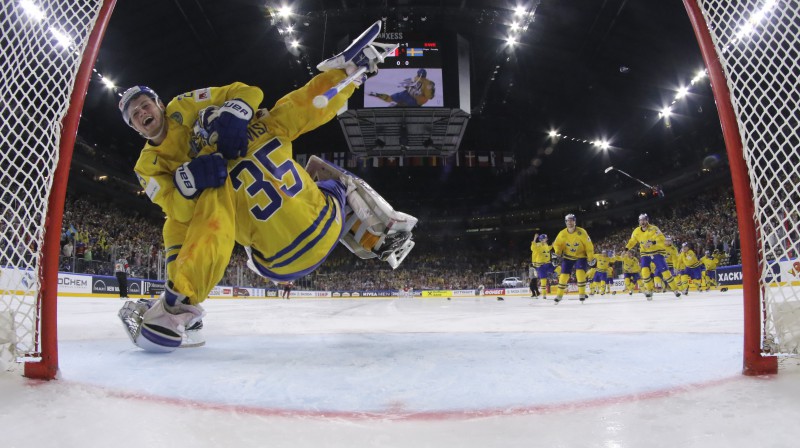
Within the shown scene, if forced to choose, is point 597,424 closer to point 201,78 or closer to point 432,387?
point 432,387

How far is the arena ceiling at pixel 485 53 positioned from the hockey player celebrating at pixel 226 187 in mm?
11096

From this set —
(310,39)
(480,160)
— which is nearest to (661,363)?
(310,39)

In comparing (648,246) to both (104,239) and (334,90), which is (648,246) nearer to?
(334,90)

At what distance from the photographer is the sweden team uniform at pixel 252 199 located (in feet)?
6.50

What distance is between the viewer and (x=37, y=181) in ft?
5.92

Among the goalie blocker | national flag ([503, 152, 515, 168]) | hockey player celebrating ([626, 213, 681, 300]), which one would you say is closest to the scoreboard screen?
hockey player celebrating ([626, 213, 681, 300])

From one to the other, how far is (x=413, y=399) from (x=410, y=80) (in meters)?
11.7

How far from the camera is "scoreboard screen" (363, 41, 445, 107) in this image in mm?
12086

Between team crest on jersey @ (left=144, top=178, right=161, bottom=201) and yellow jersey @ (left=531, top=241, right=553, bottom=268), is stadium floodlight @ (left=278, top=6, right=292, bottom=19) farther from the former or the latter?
team crest on jersey @ (left=144, top=178, right=161, bottom=201)

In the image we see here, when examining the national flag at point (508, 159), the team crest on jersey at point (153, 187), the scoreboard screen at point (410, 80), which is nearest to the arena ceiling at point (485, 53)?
the scoreboard screen at point (410, 80)

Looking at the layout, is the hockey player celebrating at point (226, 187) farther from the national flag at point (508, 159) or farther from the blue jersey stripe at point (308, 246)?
the national flag at point (508, 159)

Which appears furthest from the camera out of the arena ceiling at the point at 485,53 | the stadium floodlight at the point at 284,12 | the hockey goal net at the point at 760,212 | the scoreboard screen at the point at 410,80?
the arena ceiling at the point at 485,53

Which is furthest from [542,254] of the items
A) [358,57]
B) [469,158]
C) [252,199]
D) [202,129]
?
[469,158]

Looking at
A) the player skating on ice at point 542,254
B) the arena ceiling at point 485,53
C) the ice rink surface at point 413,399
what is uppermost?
the arena ceiling at point 485,53
